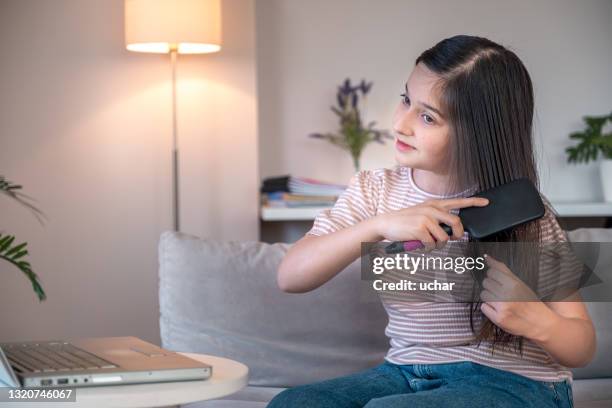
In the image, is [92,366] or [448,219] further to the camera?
[448,219]

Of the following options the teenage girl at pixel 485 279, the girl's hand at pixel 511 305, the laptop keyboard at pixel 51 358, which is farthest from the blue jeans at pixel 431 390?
the laptop keyboard at pixel 51 358

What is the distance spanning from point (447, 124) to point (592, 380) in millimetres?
916

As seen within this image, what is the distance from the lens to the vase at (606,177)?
352cm

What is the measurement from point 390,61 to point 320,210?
0.75 meters

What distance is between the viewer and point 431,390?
4.60ft

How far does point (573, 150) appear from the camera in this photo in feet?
12.1

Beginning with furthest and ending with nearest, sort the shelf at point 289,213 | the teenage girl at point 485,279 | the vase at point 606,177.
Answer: the vase at point 606,177 → the shelf at point 289,213 → the teenage girl at point 485,279

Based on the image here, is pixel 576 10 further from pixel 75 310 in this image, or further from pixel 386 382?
pixel 386 382

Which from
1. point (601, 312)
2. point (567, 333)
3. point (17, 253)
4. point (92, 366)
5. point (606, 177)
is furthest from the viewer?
point (606, 177)

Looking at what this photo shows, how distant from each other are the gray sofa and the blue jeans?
465 millimetres

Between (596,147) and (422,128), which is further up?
(422,128)

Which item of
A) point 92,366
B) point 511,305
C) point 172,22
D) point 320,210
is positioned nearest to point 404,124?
point 511,305

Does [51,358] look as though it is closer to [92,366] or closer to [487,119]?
[92,366]

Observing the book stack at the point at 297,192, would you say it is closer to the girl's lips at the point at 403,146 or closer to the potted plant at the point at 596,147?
the potted plant at the point at 596,147
